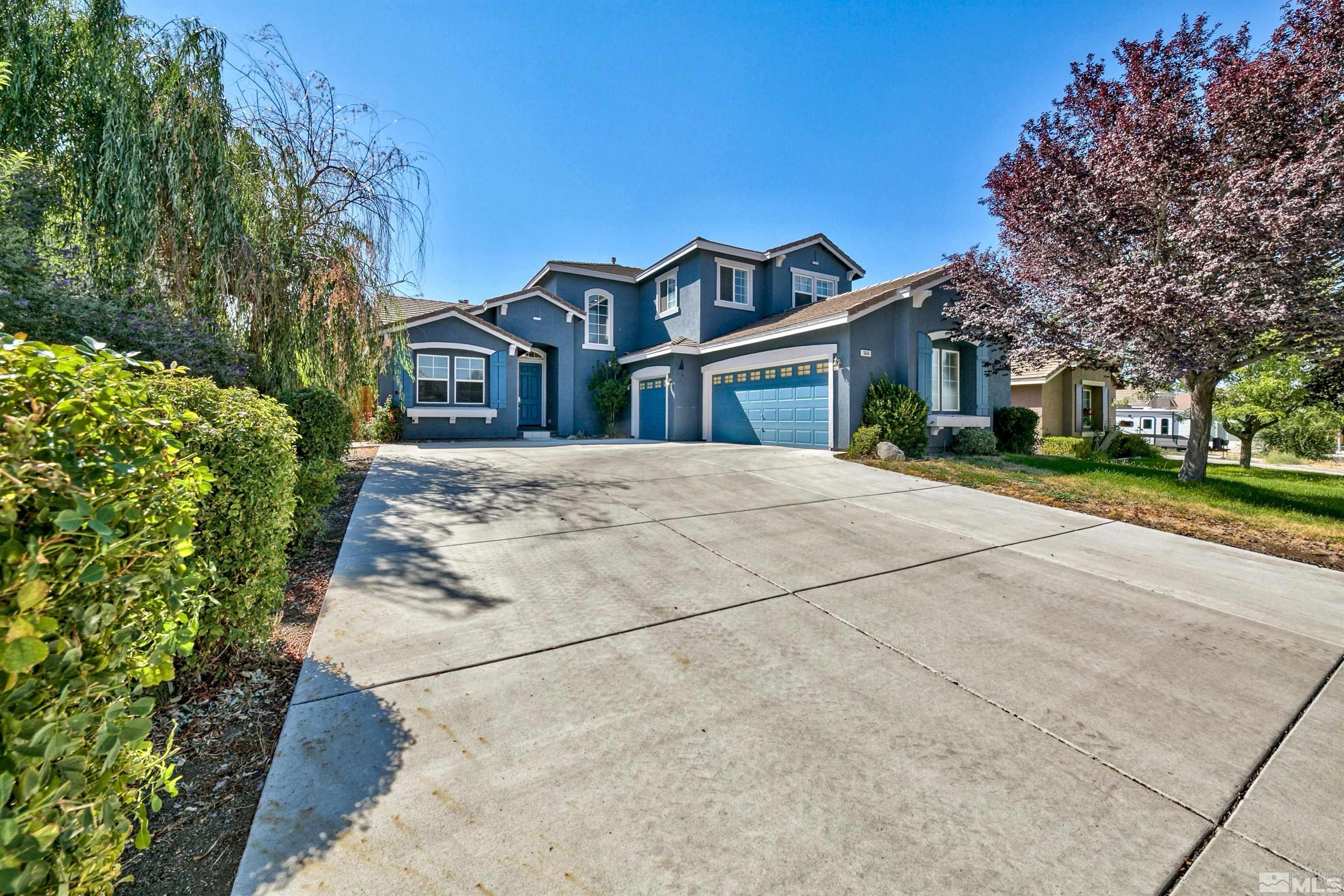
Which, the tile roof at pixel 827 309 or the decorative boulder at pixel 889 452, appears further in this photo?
the tile roof at pixel 827 309

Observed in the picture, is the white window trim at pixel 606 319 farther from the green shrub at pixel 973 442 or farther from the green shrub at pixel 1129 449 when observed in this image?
the green shrub at pixel 1129 449

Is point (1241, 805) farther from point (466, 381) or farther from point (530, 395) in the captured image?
point (530, 395)

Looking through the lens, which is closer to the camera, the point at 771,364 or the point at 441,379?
the point at 771,364

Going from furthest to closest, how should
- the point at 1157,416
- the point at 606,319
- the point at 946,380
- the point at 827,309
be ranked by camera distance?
the point at 1157,416 → the point at 606,319 → the point at 946,380 → the point at 827,309

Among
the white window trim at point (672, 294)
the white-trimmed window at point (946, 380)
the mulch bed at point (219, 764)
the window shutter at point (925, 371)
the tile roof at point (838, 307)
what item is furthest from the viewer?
the white window trim at point (672, 294)

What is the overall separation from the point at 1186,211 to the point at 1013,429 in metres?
7.52

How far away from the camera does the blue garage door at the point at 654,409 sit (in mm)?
16391

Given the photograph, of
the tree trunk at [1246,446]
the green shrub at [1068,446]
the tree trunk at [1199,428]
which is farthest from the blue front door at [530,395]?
the tree trunk at [1246,446]

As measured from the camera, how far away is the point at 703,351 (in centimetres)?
1566

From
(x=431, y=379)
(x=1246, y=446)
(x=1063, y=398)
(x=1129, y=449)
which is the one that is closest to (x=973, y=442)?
(x=1129, y=449)

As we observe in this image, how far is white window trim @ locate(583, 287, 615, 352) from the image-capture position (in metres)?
18.3

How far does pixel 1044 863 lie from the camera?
1679mm

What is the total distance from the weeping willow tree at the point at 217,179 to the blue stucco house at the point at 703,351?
1.27m

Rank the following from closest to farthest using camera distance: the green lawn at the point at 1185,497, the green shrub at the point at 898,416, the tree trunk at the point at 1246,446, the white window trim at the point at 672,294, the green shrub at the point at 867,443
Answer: the green lawn at the point at 1185,497 → the green shrub at the point at 867,443 → the green shrub at the point at 898,416 → the tree trunk at the point at 1246,446 → the white window trim at the point at 672,294
